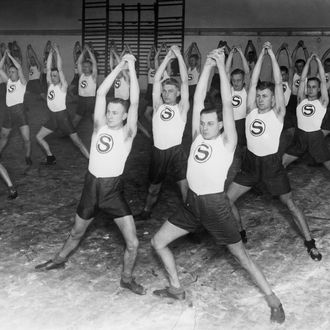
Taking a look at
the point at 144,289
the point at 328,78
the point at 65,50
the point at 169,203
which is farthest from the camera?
the point at 65,50

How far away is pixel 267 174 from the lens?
472 cm

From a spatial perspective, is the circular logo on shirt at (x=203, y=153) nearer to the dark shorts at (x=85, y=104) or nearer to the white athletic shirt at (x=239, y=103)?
the white athletic shirt at (x=239, y=103)

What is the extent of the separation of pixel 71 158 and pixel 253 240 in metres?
4.44

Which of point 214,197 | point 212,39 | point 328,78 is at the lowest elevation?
point 214,197

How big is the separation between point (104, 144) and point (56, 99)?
3.95 metres

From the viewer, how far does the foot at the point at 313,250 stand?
15.3ft

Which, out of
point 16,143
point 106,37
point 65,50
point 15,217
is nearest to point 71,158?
point 16,143

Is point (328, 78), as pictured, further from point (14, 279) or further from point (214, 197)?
point (14, 279)

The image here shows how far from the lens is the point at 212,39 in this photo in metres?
14.8

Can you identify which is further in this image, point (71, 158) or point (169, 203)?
point (71, 158)

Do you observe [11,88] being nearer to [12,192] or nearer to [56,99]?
[56,99]

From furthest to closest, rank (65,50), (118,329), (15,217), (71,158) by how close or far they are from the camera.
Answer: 1. (65,50)
2. (71,158)
3. (15,217)
4. (118,329)

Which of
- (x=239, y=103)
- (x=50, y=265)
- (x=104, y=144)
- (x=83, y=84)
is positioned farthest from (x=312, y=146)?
(x=83, y=84)

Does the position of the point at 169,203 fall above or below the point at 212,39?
below
